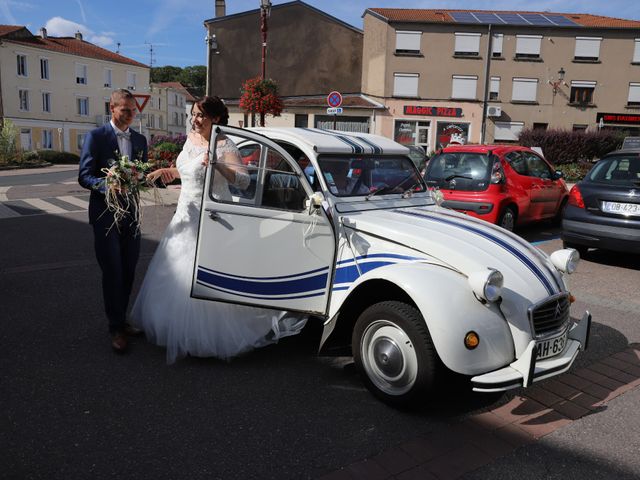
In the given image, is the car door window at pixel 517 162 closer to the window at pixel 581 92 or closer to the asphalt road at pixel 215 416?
the asphalt road at pixel 215 416

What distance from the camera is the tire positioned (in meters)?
8.98

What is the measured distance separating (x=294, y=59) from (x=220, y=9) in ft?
25.9

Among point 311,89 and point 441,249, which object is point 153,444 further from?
point 311,89

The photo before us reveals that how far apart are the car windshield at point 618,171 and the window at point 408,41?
30552 millimetres

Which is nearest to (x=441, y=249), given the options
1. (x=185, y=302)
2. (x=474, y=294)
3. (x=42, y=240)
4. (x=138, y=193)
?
(x=474, y=294)

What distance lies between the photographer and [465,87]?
3603 centimetres

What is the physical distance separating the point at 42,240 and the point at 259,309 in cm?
593

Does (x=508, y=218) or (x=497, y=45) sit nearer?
(x=508, y=218)

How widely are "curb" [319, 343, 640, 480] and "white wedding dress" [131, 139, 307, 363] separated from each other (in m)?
1.47

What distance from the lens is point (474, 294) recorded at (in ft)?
10.9

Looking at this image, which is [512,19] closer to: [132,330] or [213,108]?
[213,108]

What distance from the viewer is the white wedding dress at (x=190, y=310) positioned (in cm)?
410

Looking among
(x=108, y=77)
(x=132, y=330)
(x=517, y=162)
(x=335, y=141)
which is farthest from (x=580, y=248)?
(x=108, y=77)

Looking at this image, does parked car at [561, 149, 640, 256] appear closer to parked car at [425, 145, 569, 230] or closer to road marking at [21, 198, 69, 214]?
parked car at [425, 145, 569, 230]
